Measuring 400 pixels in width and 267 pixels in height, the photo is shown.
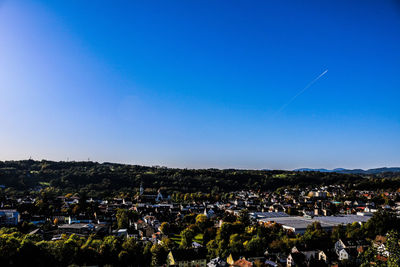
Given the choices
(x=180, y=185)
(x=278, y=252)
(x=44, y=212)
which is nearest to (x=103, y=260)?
(x=278, y=252)

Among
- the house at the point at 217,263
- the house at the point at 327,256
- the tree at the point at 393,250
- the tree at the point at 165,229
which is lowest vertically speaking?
the tree at the point at 165,229

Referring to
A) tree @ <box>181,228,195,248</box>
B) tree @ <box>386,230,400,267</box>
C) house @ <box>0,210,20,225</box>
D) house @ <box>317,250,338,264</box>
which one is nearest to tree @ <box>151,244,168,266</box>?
tree @ <box>181,228,195,248</box>

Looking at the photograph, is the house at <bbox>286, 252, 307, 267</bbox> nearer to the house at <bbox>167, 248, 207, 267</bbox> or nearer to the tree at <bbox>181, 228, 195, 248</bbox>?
the house at <bbox>167, 248, 207, 267</bbox>

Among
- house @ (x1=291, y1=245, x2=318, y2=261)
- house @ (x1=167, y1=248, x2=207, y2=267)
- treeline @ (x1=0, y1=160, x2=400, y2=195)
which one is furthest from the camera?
treeline @ (x1=0, y1=160, x2=400, y2=195)

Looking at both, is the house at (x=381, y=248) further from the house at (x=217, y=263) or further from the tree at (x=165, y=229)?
the tree at (x=165, y=229)

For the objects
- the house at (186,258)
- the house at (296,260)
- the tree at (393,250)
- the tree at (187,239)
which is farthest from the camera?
the tree at (187,239)

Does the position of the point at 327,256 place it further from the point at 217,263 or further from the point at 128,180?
the point at 128,180

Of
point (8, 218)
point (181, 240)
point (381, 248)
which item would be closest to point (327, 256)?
point (381, 248)

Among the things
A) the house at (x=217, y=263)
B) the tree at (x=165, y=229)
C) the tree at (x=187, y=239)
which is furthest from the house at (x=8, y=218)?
the house at (x=217, y=263)
